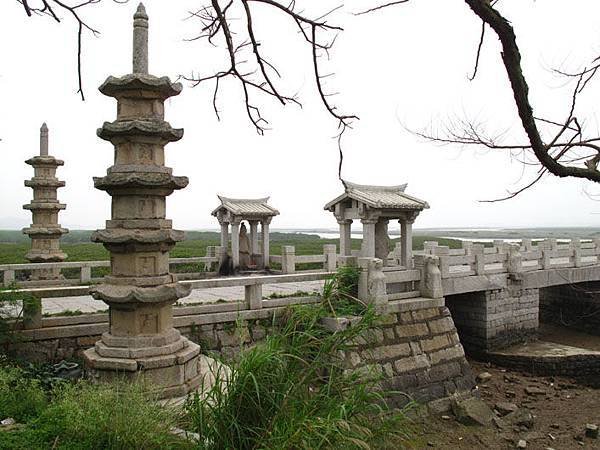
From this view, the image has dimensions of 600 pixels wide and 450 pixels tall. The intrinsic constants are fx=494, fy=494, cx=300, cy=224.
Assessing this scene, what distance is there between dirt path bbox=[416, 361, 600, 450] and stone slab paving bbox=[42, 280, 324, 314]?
3.96 meters

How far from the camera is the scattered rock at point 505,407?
10781 millimetres

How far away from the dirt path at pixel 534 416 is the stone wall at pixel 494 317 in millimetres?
869

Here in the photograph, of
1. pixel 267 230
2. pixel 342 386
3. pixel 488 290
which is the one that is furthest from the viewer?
pixel 267 230

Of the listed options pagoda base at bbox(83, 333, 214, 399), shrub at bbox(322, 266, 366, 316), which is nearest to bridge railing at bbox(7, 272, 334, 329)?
shrub at bbox(322, 266, 366, 316)

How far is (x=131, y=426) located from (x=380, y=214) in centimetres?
954

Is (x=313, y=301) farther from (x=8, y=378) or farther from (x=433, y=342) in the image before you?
(x=8, y=378)

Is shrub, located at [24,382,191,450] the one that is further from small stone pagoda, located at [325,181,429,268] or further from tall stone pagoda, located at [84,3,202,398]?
small stone pagoda, located at [325,181,429,268]

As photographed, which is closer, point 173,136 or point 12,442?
point 12,442

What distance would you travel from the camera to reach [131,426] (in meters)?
4.05

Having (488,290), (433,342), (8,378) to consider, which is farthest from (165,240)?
(488,290)

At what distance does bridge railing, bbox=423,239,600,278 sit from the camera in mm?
13297

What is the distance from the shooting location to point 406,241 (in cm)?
1332

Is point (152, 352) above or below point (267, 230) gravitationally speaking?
below

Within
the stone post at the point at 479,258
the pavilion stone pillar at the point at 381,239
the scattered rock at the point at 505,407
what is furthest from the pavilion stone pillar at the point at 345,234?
the scattered rock at the point at 505,407
